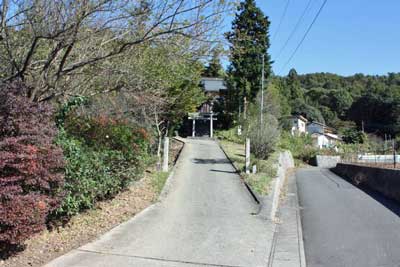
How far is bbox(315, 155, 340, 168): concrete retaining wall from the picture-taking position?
41.8 meters

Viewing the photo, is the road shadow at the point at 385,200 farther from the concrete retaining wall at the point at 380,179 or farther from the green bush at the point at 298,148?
the green bush at the point at 298,148

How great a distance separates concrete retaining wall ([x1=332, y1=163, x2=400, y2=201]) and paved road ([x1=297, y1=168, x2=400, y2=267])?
53 cm

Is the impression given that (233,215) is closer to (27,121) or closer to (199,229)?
(199,229)

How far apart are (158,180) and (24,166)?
326 inches

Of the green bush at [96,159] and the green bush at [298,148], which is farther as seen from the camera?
the green bush at [298,148]

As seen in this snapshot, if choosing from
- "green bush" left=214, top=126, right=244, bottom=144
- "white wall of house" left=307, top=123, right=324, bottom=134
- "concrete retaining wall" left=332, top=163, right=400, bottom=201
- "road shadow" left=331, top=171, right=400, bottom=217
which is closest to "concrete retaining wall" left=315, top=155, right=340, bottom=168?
"green bush" left=214, top=126, right=244, bottom=144

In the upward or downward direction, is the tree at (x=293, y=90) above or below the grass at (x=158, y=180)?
above

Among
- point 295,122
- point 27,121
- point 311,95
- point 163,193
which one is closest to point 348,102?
point 311,95

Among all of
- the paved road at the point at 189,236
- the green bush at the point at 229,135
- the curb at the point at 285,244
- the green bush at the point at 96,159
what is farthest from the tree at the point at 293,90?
the green bush at the point at 96,159

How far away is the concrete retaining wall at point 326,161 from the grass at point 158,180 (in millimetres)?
29300

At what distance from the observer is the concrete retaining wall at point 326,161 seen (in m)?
41.8

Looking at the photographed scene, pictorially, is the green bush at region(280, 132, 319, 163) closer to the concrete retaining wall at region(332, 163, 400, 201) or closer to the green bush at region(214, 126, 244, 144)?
the green bush at region(214, 126, 244, 144)

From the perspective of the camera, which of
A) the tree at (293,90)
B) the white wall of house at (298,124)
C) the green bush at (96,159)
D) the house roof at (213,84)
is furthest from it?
the tree at (293,90)

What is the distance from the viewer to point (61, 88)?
823 centimetres
